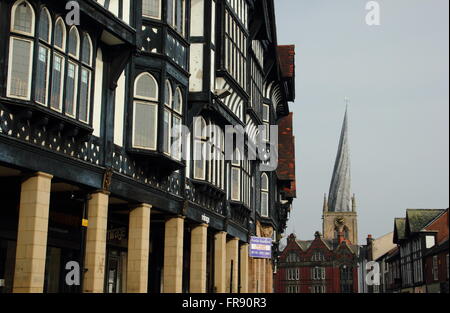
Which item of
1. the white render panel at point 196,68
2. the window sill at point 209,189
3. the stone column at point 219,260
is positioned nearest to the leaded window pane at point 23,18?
the white render panel at point 196,68

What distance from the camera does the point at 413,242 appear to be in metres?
74.3

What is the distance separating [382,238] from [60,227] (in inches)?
4860

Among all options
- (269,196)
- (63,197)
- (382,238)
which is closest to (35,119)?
(63,197)

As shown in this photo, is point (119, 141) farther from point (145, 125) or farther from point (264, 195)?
point (264, 195)

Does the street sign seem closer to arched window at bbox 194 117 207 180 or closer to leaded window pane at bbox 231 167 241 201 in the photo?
leaded window pane at bbox 231 167 241 201

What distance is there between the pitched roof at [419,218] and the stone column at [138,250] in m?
53.0

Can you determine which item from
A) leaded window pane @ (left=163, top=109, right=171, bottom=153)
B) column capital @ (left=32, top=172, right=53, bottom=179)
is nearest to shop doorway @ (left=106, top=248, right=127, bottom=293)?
leaded window pane @ (left=163, top=109, right=171, bottom=153)

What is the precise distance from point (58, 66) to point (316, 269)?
475 ft

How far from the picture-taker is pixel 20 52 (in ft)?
53.0

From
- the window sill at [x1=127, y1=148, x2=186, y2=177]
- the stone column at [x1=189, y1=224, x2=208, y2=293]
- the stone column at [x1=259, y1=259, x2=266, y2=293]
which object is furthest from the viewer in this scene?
the stone column at [x1=259, y1=259, x2=266, y2=293]

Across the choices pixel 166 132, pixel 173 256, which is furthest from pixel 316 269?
pixel 166 132

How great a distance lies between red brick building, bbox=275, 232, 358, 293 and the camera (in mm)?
155750

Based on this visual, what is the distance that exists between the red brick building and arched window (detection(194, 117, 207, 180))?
130 m
